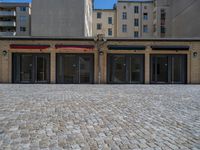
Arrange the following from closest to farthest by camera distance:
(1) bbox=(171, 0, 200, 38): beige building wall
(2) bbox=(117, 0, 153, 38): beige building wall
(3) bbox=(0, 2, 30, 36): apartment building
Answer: (1) bbox=(171, 0, 200, 38): beige building wall < (2) bbox=(117, 0, 153, 38): beige building wall < (3) bbox=(0, 2, 30, 36): apartment building

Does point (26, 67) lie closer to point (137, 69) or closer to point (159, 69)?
point (137, 69)

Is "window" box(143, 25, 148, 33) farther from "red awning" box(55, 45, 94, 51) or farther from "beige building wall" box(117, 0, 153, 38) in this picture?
"red awning" box(55, 45, 94, 51)

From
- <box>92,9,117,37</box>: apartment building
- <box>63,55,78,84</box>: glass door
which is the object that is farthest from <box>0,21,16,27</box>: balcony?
<box>63,55,78,84</box>: glass door

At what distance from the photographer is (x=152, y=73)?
85.9ft

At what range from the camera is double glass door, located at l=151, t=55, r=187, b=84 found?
26078 millimetres

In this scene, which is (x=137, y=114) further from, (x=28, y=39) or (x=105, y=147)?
(x=28, y=39)

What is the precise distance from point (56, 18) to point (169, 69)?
1680 centimetres

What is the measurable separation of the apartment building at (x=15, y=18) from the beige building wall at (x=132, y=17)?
77.5ft

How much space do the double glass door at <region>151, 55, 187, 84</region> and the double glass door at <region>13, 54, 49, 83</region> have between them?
Answer: 381 inches

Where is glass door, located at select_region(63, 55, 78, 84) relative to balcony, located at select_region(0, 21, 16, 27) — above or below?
below

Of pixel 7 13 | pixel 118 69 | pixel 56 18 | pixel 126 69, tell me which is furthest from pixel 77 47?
pixel 7 13

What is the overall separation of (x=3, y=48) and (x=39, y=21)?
12.0m

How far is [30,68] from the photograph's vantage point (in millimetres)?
25641

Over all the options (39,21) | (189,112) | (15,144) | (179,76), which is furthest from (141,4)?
(15,144)
